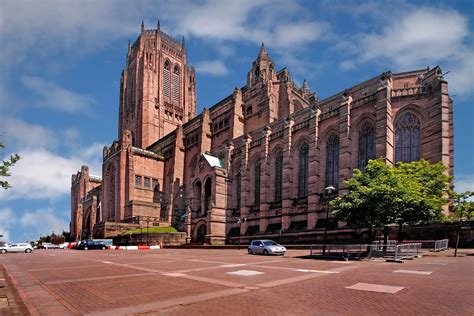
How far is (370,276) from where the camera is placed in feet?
41.9

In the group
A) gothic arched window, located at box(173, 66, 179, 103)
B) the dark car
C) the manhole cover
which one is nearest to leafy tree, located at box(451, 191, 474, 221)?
the manhole cover

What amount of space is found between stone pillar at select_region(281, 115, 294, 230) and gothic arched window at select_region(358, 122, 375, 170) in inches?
359

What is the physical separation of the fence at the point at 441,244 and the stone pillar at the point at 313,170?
14681mm

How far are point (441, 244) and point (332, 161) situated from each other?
17.7 meters

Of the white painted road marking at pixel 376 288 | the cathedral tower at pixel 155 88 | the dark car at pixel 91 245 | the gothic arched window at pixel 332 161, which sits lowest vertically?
the dark car at pixel 91 245

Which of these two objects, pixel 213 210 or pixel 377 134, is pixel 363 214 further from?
→ pixel 213 210

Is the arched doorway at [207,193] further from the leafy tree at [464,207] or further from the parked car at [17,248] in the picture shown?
the leafy tree at [464,207]

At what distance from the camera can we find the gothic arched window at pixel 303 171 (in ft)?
148

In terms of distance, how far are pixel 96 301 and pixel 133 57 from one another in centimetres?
9590

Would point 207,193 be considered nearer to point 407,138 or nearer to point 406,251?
point 407,138

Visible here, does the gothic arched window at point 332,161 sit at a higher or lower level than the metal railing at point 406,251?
higher

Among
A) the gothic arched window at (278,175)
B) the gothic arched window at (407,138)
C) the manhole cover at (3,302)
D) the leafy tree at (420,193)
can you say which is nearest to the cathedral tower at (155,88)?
the gothic arched window at (278,175)

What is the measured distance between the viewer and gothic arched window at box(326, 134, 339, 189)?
136ft

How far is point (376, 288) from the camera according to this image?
32.5 feet
